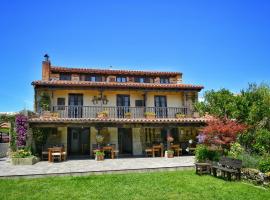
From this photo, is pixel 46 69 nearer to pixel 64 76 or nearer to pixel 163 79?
pixel 64 76

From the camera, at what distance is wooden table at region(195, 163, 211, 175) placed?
12.7 meters

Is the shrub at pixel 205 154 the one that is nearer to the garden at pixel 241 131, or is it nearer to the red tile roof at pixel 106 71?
the garden at pixel 241 131

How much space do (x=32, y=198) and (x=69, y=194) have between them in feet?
3.96

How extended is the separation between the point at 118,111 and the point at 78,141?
13.0 feet

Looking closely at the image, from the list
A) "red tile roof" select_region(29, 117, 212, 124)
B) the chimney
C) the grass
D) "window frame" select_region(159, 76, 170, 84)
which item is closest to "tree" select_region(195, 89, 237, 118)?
"red tile roof" select_region(29, 117, 212, 124)

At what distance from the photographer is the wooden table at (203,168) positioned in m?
12.7

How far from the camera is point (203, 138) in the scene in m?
14.9

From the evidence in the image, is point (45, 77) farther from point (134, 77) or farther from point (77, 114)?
point (134, 77)

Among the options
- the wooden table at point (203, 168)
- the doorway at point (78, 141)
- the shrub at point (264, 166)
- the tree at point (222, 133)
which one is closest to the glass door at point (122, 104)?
the doorway at point (78, 141)

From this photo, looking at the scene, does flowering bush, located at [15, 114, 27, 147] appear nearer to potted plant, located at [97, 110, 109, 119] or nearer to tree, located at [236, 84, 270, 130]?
potted plant, located at [97, 110, 109, 119]

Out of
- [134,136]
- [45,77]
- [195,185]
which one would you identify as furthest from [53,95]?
[195,185]

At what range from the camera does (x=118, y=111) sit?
21438mm

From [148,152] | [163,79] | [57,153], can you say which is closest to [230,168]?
[148,152]

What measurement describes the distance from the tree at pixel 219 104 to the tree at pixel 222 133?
15.0ft
